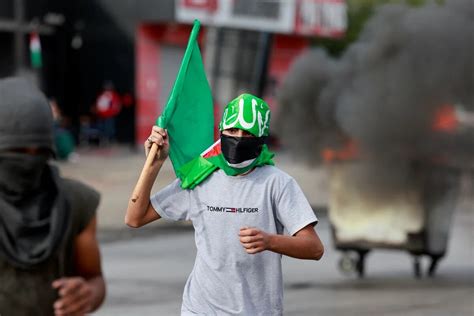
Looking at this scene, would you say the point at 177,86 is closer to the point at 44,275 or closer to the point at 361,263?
the point at 44,275

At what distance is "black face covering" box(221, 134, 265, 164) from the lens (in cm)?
488

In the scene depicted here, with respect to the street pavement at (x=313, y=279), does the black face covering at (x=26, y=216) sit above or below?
above

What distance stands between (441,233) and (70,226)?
863 cm

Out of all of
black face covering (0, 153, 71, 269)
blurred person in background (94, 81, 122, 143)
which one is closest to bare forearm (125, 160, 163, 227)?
black face covering (0, 153, 71, 269)

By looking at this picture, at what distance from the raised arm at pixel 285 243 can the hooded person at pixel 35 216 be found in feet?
3.80

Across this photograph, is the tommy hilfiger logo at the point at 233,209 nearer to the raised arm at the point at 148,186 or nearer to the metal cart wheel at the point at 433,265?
the raised arm at the point at 148,186

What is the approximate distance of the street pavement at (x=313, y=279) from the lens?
1017cm

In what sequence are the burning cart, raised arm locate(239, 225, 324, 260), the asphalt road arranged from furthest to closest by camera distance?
the burning cart, the asphalt road, raised arm locate(239, 225, 324, 260)

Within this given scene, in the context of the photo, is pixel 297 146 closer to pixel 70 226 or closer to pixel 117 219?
pixel 117 219

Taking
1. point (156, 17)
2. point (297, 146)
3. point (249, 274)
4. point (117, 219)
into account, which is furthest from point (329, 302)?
point (156, 17)

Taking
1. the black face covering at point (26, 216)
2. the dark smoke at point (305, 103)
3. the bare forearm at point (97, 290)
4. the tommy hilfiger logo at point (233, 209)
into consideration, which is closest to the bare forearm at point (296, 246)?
the tommy hilfiger logo at point (233, 209)

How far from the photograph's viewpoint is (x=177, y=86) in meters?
5.25

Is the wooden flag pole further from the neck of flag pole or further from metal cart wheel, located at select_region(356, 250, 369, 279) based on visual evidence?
metal cart wheel, located at select_region(356, 250, 369, 279)

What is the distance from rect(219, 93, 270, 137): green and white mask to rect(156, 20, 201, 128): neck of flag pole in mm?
270
